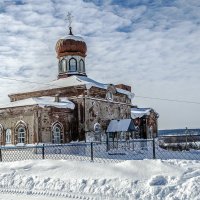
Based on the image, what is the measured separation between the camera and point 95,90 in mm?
24656

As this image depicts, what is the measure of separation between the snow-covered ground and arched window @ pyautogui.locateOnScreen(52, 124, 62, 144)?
13.3 meters

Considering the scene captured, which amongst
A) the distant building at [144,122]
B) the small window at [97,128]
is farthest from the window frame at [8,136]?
the distant building at [144,122]

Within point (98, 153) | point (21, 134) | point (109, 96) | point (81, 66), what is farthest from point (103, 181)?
point (81, 66)

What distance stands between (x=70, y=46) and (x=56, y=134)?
7.61 metres

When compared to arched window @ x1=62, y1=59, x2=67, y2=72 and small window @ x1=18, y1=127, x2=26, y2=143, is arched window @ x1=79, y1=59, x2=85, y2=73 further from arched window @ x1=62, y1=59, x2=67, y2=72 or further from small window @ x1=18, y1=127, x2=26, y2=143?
small window @ x1=18, y1=127, x2=26, y2=143

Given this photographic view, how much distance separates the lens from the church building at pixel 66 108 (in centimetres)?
2164

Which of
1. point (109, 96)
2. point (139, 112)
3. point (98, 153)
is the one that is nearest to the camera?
point (98, 153)

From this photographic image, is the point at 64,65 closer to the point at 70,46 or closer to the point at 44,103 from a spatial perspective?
the point at 70,46

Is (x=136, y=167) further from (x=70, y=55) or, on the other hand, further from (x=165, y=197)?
(x=70, y=55)

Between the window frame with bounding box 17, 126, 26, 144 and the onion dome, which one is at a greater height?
the onion dome

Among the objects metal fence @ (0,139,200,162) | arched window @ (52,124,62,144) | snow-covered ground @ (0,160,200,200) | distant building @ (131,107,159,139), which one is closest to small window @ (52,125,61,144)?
arched window @ (52,124,62,144)

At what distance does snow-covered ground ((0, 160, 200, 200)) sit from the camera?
6227 mm

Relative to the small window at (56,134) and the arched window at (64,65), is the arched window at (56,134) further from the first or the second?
the arched window at (64,65)

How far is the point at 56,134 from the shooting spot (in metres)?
22.4
